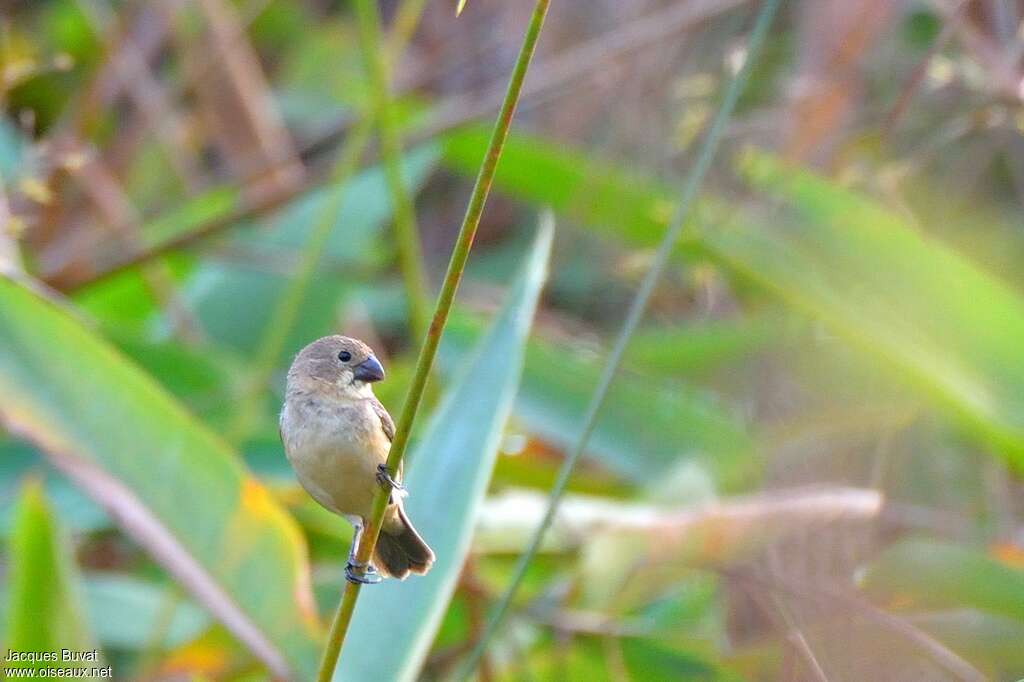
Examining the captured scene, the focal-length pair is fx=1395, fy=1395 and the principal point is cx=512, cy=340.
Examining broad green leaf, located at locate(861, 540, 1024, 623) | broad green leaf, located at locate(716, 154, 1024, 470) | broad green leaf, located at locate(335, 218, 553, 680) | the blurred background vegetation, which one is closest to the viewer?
broad green leaf, located at locate(335, 218, 553, 680)

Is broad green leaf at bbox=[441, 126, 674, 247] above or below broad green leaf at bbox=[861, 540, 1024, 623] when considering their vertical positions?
above

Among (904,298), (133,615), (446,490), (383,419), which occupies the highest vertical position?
(904,298)

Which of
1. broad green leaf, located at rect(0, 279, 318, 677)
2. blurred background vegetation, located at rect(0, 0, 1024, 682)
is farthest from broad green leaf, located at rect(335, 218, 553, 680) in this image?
broad green leaf, located at rect(0, 279, 318, 677)

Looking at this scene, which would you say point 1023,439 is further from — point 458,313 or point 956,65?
point 458,313

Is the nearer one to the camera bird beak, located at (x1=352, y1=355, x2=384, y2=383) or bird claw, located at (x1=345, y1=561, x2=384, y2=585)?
bird claw, located at (x1=345, y1=561, x2=384, y2=585)

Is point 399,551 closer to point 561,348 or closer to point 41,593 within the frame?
point 41,593

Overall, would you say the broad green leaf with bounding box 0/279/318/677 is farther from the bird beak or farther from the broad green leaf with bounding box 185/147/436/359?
the broad green leaf with bounding box 185/147/436/359

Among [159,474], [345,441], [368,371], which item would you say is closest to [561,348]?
[159,474]
